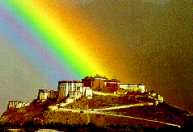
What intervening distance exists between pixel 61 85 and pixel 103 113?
735 centimetres

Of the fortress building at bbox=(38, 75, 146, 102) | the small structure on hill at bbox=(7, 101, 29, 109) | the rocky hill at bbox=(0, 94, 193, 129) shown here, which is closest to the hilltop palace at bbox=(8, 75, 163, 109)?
the fortress building at bbox=(38, 75, 146, 102)

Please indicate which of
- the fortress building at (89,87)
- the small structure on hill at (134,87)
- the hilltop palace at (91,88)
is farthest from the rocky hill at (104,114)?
the small structure on hill at (134,87)

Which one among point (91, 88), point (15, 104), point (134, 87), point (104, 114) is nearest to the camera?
point (104, 114)

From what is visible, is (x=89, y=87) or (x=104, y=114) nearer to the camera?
(x=104, y=114)

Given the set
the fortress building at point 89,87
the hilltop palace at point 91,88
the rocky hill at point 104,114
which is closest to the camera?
the rocky hill at point 104,114

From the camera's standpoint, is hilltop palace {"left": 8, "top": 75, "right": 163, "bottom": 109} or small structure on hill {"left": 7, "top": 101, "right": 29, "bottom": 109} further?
small structure on hill {"left": 7, "top": 101, "right": 29, "bottom": 109}

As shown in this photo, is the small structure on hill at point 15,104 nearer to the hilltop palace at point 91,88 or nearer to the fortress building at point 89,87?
the hilltop palace at point 91,88

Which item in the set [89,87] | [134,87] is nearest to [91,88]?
[89,87]

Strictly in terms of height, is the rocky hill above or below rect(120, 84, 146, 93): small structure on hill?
below

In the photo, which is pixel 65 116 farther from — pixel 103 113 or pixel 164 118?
pixel 164 118

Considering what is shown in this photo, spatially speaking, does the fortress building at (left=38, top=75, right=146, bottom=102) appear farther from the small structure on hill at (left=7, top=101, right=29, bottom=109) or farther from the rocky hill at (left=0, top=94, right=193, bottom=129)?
the small structure on hill at (left=7, top=101, right=29, bottom=109)

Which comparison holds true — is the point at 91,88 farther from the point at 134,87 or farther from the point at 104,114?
the point at 104,114

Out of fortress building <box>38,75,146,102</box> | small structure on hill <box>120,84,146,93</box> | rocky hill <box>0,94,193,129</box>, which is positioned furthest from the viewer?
small structure on hill <box>120,84,146,93</box>

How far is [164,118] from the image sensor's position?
3875 cm
